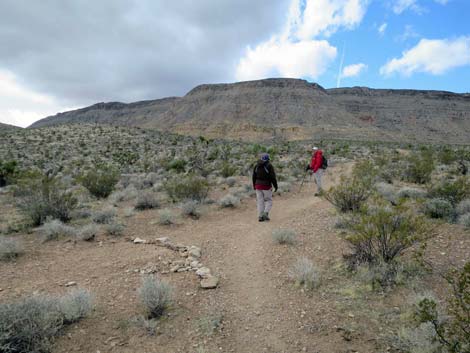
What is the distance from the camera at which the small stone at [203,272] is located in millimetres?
5087

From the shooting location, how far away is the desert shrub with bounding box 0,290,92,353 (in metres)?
3.20

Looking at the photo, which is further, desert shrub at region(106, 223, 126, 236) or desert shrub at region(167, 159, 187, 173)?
desert shrub at region(167, 159, 187, 173)

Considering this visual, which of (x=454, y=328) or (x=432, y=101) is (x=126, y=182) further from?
(x=432, y=101)

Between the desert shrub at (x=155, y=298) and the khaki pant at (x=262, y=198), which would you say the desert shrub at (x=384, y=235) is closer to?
the desert shrub at (x=155, y=298)

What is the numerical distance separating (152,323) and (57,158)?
24455mm

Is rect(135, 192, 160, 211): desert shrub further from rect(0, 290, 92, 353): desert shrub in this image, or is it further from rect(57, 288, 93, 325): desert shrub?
rect(0, 290, 92, 353): desert shrub

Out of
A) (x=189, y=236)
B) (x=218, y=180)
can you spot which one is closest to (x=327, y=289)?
(x=189, y=236)

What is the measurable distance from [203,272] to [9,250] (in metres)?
3.81

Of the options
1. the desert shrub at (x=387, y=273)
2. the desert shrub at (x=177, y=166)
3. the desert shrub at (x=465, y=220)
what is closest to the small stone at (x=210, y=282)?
the desert shrub at (x=387, y=273)

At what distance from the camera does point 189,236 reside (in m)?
7.18

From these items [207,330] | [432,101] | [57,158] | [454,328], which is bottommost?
[207,330]

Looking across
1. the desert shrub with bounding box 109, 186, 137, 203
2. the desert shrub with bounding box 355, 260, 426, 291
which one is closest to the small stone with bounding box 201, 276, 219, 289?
the desert shrub with bounding box 355, 260, 426, 291

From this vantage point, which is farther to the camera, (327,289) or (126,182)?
(126,182)

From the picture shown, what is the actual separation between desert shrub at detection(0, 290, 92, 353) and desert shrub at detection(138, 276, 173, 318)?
713 mm
